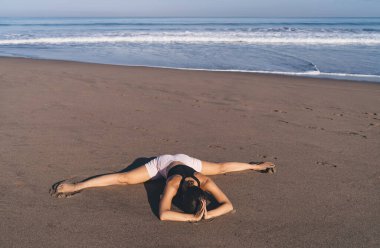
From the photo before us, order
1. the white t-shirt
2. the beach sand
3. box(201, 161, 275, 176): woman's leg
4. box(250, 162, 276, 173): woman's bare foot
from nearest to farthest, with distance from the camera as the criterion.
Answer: the beach sand, the white t-shirt, box(201, 161, 275, 176): woman's leg, box(250, 162, 276, 173): woman's bare foot

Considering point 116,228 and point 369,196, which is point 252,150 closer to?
point 369,196

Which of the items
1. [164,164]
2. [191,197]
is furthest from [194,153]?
[191,197]

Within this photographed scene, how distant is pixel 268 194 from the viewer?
382cm

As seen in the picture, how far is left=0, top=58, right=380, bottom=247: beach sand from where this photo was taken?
3117mm

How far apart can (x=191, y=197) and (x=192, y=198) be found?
16 millimetres

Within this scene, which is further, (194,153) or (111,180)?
(194,153)

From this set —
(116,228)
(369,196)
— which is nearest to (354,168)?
(369,196)

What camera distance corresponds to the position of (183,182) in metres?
3.45

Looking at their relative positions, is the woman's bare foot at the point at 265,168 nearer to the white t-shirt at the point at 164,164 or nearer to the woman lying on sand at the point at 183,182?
the woman lying on sand at the point at 183,182

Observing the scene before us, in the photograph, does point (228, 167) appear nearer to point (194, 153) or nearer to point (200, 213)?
point (194, 153)

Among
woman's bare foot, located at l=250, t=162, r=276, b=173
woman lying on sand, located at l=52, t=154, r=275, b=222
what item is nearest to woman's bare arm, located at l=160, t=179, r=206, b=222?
woman lying on sand, located at l=52, t=154, r=275, b=222

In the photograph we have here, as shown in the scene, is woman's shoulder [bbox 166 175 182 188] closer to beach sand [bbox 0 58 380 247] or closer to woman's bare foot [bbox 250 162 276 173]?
beach sand [bbox 0 58 380 247]

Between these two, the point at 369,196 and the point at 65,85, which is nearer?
the point at 369,196

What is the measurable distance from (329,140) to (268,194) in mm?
2036
